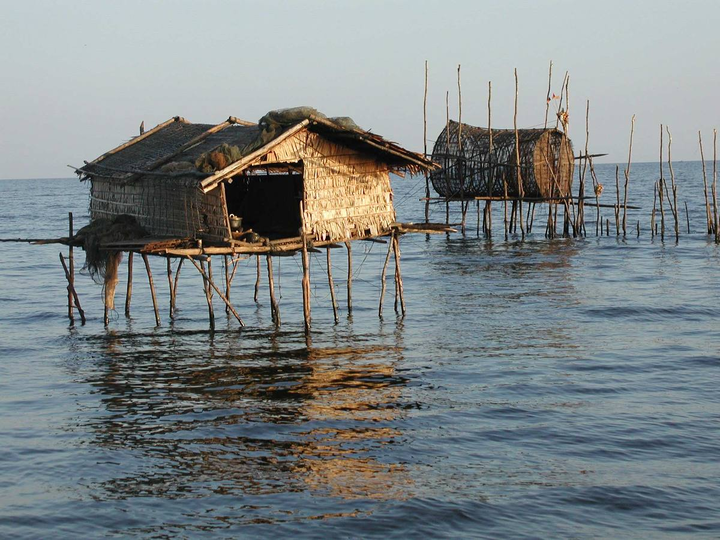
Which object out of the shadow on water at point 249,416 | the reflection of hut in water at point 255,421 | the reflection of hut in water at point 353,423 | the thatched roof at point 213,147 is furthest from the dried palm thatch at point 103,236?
the reflection of hut in water at point 353,423

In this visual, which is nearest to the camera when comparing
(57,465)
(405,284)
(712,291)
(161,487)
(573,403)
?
(161,487)

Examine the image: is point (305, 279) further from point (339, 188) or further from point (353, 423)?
point (353, 423)

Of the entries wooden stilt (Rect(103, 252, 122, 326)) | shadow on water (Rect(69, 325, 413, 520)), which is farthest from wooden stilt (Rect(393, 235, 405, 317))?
wooden stilt (Rect(103, 252, 122, 326))

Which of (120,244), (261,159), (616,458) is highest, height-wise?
(261,159)

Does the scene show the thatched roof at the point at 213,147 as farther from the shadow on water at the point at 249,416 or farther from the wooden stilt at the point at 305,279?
the shadow on water at the point at 249,416

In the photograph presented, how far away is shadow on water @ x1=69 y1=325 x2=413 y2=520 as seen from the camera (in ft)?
33.5

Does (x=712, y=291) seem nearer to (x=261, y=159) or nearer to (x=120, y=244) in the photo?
(x=261, y=159)

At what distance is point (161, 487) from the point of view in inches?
395

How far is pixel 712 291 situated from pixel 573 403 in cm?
1209

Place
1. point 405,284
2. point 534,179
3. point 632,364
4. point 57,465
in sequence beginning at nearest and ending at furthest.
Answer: point 57,465 < point 632,364 < point 405,284 < point 534,179

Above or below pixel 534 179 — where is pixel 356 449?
below

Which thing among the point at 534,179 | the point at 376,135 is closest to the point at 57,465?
the point at 376,135

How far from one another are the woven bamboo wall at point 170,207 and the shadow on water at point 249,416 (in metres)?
2.18

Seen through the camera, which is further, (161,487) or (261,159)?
(261,159)
